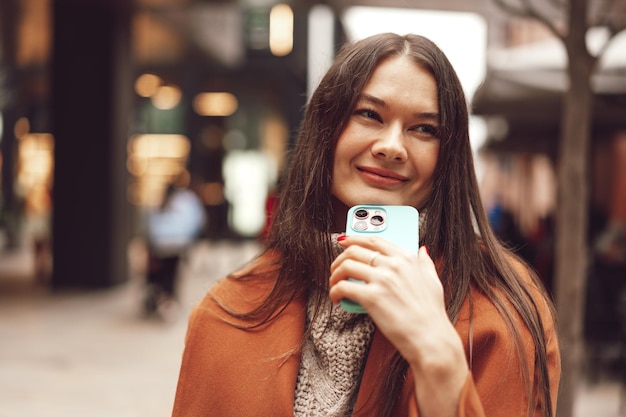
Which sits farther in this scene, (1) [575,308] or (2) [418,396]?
(1) [575,308]

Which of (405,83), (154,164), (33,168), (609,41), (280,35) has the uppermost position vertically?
(280,35)

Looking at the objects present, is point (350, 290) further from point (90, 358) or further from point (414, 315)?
point (90, 358)

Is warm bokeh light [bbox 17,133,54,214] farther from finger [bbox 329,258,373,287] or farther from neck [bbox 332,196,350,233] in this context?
finger [bbox 329,258,373,287]

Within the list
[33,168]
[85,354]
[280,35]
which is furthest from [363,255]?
[33,168]

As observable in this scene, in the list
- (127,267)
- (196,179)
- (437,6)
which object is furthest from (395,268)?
(196,179)

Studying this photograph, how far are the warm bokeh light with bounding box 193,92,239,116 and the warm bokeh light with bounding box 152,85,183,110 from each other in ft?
2.36

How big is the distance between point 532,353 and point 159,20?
13.9 meters

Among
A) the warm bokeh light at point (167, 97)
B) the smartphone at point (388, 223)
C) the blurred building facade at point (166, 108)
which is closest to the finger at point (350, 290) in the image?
the smartphone at point (388, 223)

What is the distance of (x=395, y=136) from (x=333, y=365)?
51 cm

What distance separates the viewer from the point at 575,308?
13.2 ft

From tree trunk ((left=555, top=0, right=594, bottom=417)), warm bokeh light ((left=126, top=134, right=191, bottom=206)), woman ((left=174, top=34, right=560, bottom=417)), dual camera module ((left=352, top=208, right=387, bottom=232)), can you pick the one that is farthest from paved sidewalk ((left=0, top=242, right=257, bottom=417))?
warm bokeh light ((left=126, top=134, right=191, bottom=206))

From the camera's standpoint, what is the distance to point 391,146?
1520 millimetres

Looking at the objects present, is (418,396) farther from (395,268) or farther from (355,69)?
(355,69)

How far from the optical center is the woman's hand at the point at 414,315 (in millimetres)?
1239
